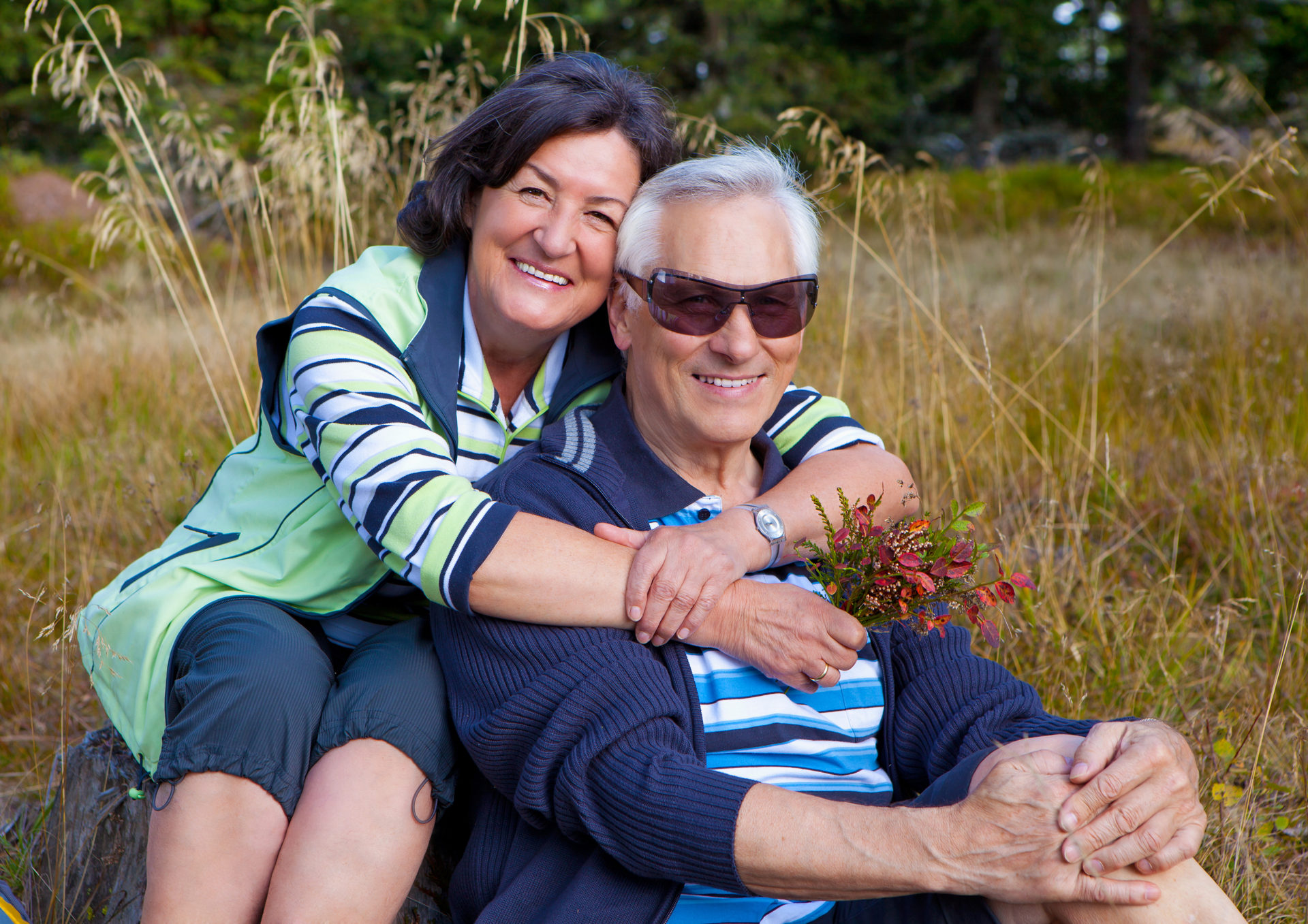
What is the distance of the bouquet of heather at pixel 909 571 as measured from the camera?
187 centimetres

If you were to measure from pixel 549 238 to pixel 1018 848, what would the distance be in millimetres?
1528

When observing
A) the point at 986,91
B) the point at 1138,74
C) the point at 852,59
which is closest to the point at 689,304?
the point at 852,59

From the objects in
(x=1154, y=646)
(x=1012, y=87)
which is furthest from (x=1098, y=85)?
(x=1154, y=646)

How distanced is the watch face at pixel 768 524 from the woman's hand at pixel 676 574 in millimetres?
78

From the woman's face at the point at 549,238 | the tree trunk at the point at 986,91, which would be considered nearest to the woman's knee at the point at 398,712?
the woman's face at the point at 549,238

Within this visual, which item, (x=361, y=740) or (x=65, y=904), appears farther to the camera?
(x=65, y=904)

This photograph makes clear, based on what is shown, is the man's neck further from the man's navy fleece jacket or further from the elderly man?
the man's navy fleece jacket

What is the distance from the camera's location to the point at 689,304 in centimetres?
216

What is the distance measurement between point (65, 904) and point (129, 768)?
1.15 feet

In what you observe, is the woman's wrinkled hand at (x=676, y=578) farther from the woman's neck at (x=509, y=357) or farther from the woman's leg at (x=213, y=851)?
the woman's leg at (x=213, y=851)

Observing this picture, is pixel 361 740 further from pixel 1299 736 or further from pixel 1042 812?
pixel 1299 736

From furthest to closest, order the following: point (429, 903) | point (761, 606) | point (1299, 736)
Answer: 1. point (1299, 736)
2. point (429, 903)
3. point (761, 606)

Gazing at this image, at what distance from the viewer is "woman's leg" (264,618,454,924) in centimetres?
174

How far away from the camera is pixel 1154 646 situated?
10.4 feet
